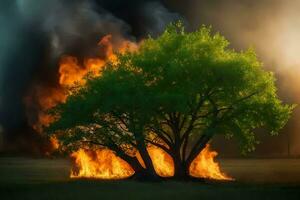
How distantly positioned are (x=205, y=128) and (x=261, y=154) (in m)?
87.5

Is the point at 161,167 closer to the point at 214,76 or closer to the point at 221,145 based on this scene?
the point at 214,76

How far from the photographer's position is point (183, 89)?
57.5 metres

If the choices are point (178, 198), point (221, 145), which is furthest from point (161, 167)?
point (221, 145)

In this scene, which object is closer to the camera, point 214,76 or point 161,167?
point 214,76

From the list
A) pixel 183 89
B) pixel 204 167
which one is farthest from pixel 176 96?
pixel 204 167

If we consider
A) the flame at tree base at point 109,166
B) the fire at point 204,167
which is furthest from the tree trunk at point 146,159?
the fire at point 204,167

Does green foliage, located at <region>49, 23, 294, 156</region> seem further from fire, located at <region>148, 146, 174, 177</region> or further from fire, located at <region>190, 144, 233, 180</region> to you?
fire, located at <region>148, 146, 174, 177</region>

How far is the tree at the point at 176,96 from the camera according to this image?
5653cm

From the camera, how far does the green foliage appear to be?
5628 cm

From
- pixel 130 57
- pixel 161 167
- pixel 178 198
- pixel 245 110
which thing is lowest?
pixel 178 198

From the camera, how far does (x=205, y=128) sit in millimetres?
60531

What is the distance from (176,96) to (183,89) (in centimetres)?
266

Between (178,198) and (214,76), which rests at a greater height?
(214,76)

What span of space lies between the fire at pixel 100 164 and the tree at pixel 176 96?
4.36 metres
